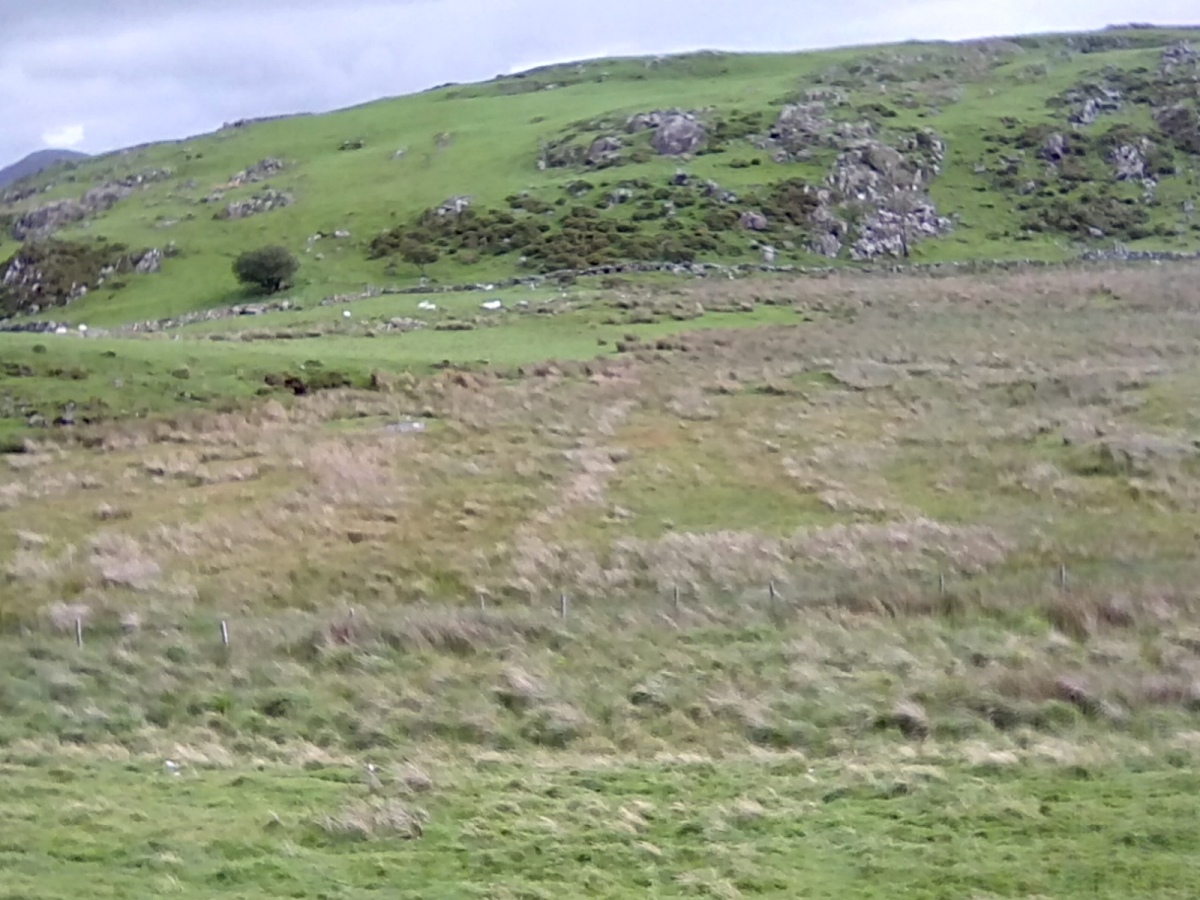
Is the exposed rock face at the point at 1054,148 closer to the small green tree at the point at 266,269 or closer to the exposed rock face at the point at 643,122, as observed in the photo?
the exposed rock face at the point at 643,122

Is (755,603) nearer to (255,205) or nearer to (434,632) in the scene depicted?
(434,632)

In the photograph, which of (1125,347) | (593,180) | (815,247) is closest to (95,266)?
(593,180)

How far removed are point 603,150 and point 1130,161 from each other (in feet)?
147

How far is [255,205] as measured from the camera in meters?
97.0

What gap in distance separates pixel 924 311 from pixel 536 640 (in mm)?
41230

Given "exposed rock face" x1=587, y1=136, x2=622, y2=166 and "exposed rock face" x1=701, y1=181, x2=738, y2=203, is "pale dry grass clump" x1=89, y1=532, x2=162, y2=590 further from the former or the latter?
"exposed rock face" x1=587, y1=136, x2=622, y2=166

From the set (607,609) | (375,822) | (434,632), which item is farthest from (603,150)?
(375,822)

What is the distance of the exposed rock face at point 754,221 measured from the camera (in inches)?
3253

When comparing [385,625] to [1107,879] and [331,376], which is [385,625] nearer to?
[1107,879]


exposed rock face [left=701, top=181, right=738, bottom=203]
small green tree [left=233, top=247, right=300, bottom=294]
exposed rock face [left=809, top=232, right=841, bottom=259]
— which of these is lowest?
exposed rock face [left=809, top=232, right=841, bottom=259]

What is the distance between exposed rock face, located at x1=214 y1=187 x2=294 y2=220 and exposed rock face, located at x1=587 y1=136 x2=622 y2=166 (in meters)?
25.9

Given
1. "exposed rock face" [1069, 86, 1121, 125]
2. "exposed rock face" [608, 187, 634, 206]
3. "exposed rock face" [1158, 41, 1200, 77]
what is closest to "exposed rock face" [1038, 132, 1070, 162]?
"exposed rock face" [1069, 86, 1121, 125]

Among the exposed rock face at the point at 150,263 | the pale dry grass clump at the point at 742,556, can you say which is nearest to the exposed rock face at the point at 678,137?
the exposed rock face at the point at 150,263

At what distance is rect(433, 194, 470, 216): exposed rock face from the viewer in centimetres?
8612
